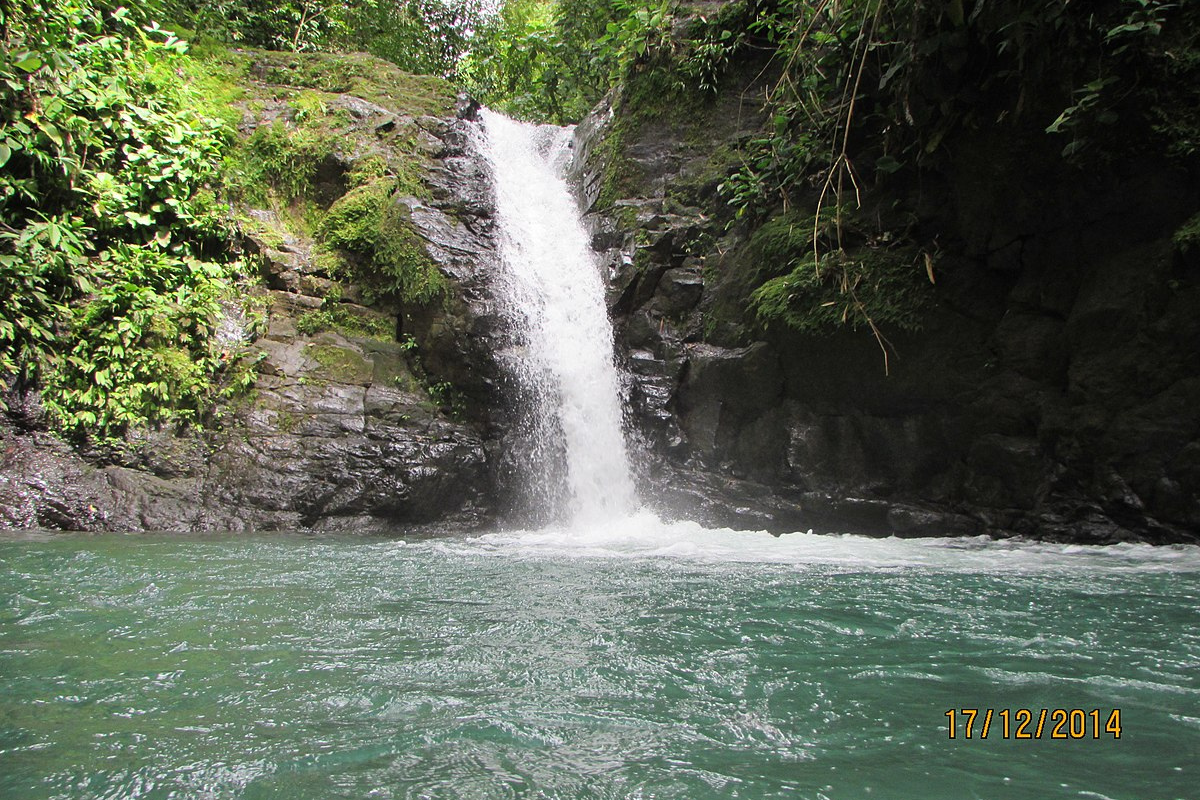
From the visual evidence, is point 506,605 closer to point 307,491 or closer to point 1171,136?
point 307,491

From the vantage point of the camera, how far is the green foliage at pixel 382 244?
731cm

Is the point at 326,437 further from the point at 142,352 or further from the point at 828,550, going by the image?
the point at 828,550

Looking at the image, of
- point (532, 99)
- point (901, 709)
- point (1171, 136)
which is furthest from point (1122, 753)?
point (532, 99)

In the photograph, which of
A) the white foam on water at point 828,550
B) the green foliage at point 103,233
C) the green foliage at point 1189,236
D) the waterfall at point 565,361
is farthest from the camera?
the waterfall at point 565,361

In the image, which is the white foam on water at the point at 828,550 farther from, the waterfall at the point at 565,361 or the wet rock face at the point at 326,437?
the wet rock face at the point at 326,437

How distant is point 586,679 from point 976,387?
14.4ft

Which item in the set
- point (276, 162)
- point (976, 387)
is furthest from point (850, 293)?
point (276, 162)

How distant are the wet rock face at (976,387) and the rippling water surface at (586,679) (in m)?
1.06

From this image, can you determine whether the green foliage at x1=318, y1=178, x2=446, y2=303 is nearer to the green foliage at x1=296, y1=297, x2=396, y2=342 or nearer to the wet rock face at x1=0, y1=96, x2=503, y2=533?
the wet rock face at x1=0, y1=96, x2=503, y2=533

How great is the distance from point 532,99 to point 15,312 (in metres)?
9.81

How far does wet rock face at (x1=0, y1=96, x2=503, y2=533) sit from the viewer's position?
5742mm

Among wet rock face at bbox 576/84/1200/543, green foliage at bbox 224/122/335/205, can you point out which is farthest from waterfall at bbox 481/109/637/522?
green foliage at bbox 224/122/335/205

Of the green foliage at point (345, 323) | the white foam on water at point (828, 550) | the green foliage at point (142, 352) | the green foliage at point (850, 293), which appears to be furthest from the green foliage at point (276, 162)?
the green foliage at point (850, 293)

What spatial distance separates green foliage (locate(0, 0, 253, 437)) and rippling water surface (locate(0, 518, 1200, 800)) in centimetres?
Result: 260
